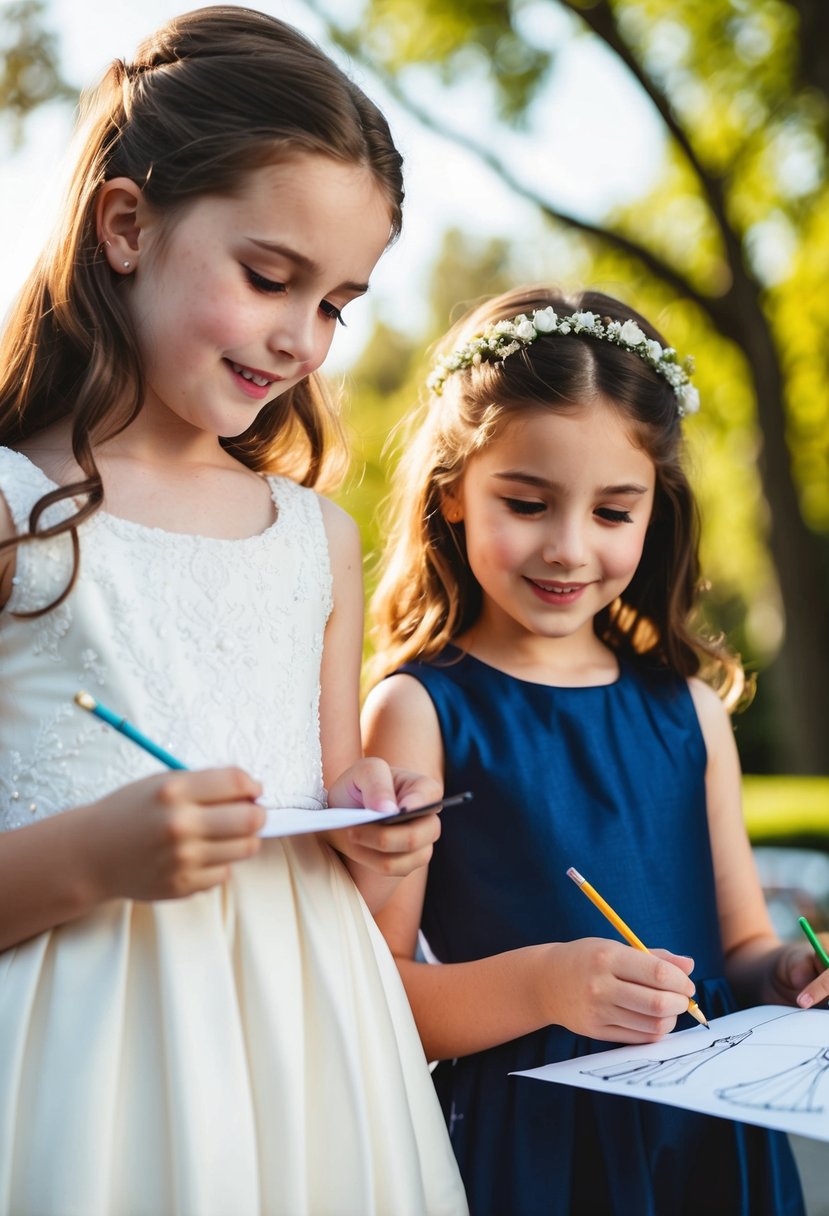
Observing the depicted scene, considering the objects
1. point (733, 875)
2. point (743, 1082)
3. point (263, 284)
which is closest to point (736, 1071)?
point (743, 1082)

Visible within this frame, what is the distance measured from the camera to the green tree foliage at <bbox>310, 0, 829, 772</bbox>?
9523 mm

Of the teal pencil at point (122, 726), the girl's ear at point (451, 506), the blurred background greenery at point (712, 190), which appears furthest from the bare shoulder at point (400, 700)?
the blurred background greenery at point (712, 190)

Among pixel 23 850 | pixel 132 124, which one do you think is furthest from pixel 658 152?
pixel 23 850

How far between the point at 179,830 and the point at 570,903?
101cm

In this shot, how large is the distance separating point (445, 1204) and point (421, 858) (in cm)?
50

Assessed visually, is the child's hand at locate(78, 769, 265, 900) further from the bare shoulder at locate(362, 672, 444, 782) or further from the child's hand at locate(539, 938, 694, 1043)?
the bare shoulder at locate(362, 672, 444, 782)

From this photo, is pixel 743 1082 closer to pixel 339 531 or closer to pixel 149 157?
pixel 339 531

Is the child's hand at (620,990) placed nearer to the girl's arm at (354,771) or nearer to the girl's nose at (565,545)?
the girl's arm at (354,771)

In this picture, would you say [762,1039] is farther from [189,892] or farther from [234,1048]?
[189,892]

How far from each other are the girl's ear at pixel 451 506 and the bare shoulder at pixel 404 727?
1.15 ft

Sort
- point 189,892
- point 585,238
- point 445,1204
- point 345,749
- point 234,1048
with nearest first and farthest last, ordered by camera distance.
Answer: point 189,892 < point 234,1048 < point 445,1204 < point 345,749 < point 585,238

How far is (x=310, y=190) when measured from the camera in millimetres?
1868

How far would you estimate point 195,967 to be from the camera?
169 cm

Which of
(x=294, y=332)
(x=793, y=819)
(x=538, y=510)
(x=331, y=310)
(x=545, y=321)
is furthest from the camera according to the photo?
(x=793, y=819)
